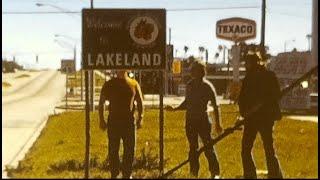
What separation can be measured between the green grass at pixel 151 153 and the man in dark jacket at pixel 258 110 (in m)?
1.08

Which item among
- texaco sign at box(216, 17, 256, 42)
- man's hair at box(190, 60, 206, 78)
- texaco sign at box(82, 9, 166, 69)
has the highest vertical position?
texaco sign at box(216, 17, 256, 42)

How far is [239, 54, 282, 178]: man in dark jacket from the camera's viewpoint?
829cm

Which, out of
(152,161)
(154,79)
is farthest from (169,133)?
(154,79)

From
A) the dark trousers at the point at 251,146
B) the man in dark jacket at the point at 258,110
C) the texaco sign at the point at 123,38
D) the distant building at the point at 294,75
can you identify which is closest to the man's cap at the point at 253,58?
the man in dark jacket at the point at 258,110

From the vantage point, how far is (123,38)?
8.80 m

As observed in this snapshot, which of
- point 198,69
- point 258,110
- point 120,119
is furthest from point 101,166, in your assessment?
point 258,110

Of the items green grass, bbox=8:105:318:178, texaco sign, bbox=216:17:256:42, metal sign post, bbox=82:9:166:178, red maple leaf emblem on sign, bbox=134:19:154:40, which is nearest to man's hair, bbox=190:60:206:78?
metal sign post, bbox=82:9:166:178

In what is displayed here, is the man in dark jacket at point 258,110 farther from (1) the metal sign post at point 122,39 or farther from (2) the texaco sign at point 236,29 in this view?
(2) the texaco sign at point 236,29

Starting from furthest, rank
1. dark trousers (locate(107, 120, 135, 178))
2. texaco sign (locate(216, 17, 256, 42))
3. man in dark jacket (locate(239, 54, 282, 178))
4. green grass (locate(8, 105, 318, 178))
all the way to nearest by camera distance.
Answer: texaco sign (locate(216, 17, 256, 42)) → green grass (locate(8, 105, 318, 178)) → dark trousers (locate(107, 120, 135, 178)) → man in dark jacket (locate(239, 54, 282, 178))

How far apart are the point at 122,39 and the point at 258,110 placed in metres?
1.98

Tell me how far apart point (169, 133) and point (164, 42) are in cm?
1137

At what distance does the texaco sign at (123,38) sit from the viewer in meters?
8.56

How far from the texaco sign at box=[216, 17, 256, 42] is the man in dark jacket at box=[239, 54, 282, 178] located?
106 feet

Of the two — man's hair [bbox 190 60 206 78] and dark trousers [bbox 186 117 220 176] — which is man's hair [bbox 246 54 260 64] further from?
dark trousers [bbox 186 117 220 176]
